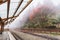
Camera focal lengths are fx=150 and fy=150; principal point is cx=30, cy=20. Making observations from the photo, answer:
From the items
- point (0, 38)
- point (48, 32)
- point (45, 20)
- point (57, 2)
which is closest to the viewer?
point (57, 2)

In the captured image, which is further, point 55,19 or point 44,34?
point 44,34

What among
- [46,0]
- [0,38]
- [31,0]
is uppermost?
[31,0]

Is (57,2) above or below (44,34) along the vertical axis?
above

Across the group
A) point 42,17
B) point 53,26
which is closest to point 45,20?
point 42,17

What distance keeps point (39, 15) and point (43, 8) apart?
22 cm

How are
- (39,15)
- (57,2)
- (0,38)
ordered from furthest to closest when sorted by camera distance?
(0,38)
(39,15)
(57,2)

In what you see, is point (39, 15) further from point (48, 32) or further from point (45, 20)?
point (48, 32)

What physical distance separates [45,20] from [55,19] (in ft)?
1.09

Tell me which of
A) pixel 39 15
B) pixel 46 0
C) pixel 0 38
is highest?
pixel 46 0

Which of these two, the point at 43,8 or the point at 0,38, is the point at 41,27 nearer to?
the point at 43,8

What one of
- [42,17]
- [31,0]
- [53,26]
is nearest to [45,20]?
[42,17]

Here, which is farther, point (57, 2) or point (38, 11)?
point (38, 11)

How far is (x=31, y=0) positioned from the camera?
3514 mm

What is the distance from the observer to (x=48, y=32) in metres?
2.36
